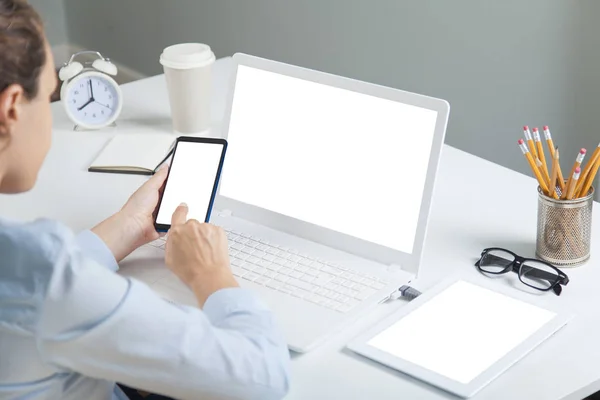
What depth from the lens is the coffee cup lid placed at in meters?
1.98

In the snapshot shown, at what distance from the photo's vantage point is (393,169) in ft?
4.71

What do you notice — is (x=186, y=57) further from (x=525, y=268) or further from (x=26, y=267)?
(x=26, y=267)

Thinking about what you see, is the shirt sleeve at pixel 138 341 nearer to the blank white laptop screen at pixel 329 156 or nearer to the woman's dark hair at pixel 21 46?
the woman's dark hair at pixel 21 46

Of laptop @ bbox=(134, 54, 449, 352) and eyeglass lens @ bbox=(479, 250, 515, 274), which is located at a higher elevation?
laptop @ bbox=(134, 54, 449, 352)

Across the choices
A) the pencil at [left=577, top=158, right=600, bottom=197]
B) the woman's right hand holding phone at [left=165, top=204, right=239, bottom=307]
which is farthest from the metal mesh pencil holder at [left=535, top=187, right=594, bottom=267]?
the woman's right hand holding phone at [left=165, top=204, right=239, bottom=307]

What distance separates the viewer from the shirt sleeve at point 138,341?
3.29 ft

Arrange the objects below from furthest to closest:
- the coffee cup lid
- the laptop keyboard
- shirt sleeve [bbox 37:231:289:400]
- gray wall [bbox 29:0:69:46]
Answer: gray wall [bbox 29:0:69:46]
the coffee cup lid
the laptop keyboard
shirt sleeve [bbox 37:231:289:400]

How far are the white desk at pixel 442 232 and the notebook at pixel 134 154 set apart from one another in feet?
0.08

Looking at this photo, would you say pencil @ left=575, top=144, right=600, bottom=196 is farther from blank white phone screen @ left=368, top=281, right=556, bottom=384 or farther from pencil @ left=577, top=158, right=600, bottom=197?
blank white phone screen @ left=368, top=281, right=556, bottom=384

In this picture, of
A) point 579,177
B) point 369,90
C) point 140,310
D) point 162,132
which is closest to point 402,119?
point 369,90

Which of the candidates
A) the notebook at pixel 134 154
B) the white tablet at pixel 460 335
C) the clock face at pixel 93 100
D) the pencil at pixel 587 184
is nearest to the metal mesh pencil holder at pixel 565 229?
the pencil at pixel 587 184

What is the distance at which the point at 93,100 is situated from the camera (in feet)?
6.73

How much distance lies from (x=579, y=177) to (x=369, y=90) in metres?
0.36

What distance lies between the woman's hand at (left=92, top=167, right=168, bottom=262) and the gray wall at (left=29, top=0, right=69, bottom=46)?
318cm
